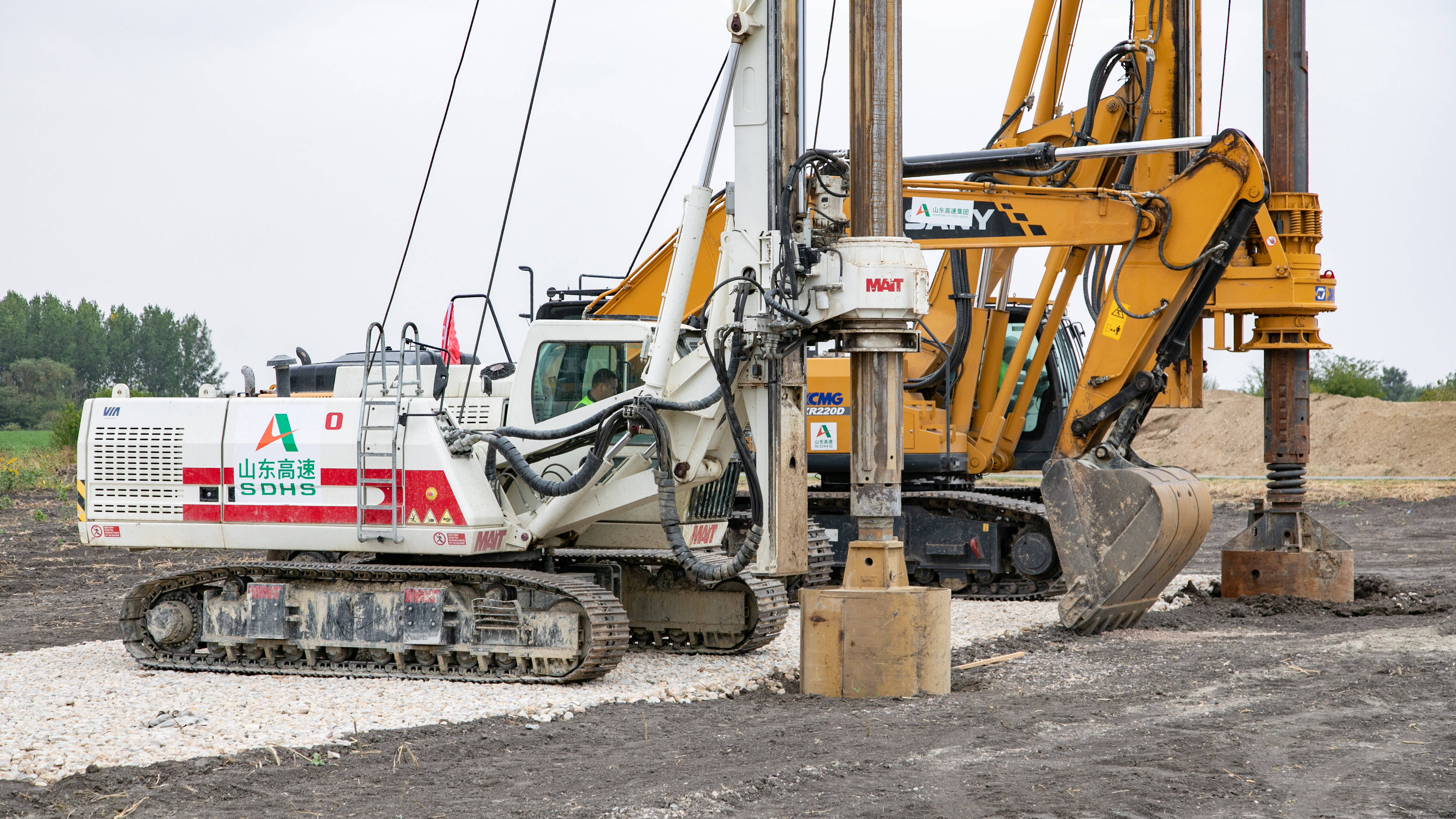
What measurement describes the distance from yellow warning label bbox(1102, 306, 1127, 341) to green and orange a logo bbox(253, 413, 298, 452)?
6.20 meters

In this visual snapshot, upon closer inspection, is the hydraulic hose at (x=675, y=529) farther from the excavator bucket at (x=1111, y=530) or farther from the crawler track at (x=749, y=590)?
the excavator bucket at (x=1111, y=530)

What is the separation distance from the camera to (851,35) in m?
8.06

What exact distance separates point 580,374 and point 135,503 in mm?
3167

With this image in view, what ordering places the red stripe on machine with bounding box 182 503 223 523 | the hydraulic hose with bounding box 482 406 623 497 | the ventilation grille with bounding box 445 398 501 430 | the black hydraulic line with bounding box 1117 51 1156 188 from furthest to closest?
the black hydraulic line with bounding box 1117 51 1156 188
the ventilation grille with bounding box 445 398 501 430
the red stripe on machine with bounding box 182 503 223 523
the hydraulic hose with bounding box 482 406 623 497

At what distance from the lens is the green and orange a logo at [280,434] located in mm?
9266

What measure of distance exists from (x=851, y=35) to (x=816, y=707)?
3.76 metres

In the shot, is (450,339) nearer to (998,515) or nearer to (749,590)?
(749,590)

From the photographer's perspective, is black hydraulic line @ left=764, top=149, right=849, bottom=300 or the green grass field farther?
the green grass field

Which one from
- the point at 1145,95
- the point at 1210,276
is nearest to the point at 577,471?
the point at 1210,276

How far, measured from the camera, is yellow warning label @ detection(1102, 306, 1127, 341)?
1123 cm

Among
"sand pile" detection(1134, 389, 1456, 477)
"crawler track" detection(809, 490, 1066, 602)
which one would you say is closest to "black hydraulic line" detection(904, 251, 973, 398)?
"crawler track" detection(809, 490, 1066, 602)

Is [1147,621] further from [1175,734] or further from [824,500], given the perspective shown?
[1175,734]

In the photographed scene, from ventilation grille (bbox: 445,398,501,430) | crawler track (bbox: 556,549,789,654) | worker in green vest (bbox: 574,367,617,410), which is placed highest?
worker in green vest (bbox: 574,367,617,410)

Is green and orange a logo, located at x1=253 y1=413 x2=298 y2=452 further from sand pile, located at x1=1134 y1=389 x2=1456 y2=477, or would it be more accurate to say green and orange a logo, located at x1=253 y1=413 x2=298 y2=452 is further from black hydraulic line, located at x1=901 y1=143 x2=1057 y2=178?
sand pile, located at x1=1134 y1=389 x2=1456 y2=477
